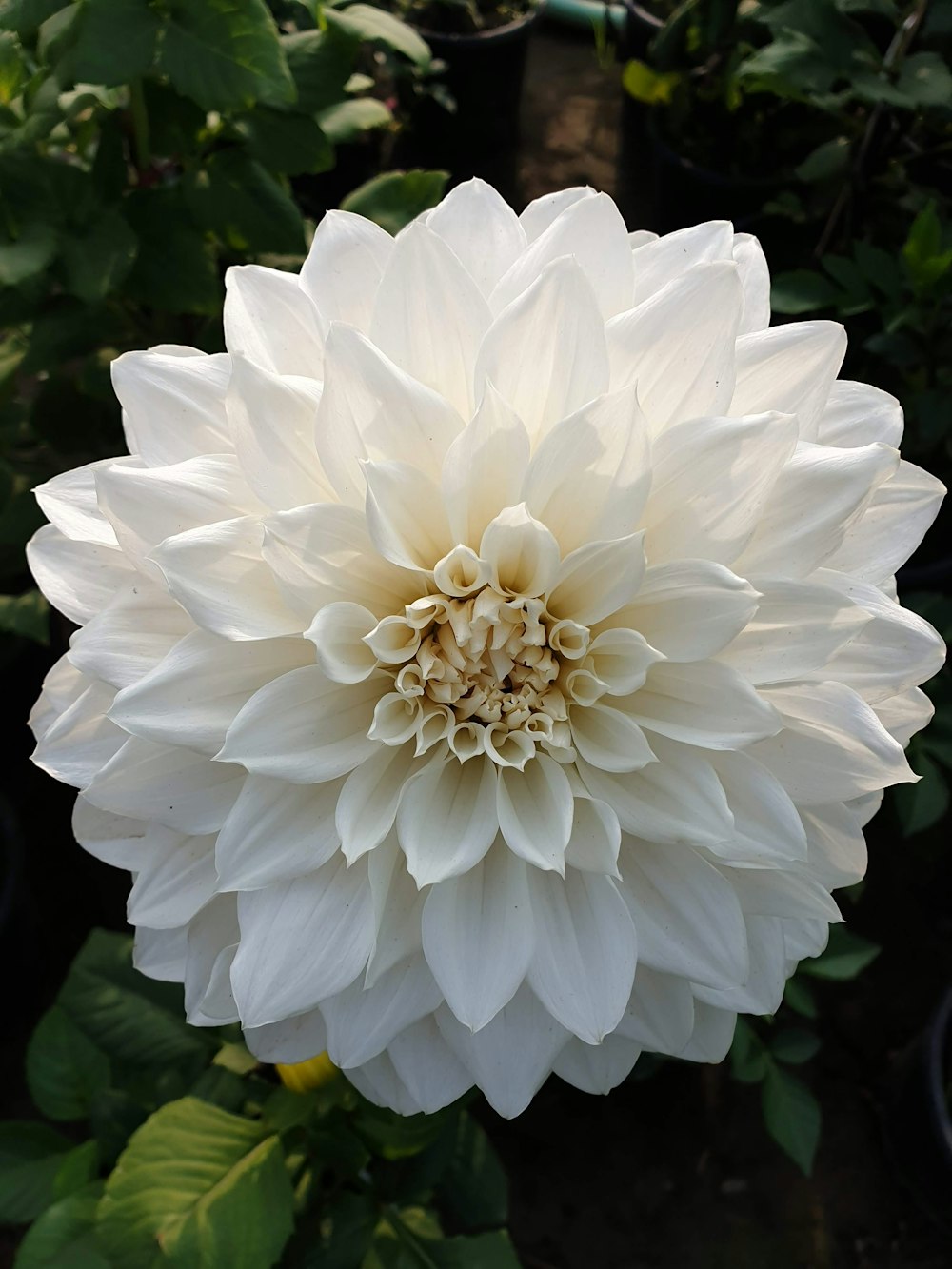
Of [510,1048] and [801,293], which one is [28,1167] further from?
[801,293]

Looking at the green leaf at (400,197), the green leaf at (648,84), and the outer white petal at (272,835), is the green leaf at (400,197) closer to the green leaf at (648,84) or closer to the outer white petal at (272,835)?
the outer white petal at (272,835)

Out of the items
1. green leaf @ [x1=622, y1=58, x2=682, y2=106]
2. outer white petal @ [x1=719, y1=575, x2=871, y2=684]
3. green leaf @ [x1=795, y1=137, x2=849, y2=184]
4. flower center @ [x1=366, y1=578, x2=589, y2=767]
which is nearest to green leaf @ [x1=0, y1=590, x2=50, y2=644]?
flower center @ [x1=366, y1=578, x2=589, y2=767]

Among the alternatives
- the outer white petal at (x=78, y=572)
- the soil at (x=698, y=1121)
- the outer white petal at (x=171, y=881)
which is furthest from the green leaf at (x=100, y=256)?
the soil at (x=698, y=1121)

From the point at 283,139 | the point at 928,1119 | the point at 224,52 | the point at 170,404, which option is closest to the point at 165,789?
the point at 170,404

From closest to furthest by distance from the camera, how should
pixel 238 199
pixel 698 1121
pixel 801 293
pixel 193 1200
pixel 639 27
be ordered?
pixel 193 1200
pixel 238 199
pixel 801 293
pixel 698 1121
pixel 639 27

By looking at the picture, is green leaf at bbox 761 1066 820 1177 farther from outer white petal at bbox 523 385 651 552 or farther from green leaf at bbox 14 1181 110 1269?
outer white petal at bbox 523 385 651 552

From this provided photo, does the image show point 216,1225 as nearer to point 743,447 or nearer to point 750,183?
point 743,447
